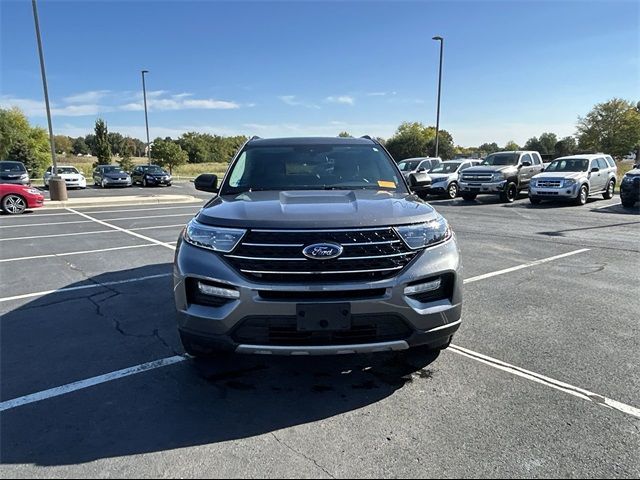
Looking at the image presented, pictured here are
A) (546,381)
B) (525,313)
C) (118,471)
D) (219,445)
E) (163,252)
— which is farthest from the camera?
(163,252)

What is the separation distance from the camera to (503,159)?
19.7 m

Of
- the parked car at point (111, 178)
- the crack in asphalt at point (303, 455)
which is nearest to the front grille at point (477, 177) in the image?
the crack in asphalt at point (303, 455)

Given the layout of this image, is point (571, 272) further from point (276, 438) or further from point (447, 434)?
point (276, 438)

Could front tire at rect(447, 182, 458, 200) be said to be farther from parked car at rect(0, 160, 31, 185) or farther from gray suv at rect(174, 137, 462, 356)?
parked car at rect(0, 160, 31, 185)

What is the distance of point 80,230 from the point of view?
11.1 m

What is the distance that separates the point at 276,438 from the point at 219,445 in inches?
12.8

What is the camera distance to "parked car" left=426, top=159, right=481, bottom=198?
2028cm

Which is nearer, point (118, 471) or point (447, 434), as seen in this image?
point (118, 471)

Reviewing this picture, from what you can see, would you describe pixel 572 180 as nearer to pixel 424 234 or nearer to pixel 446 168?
pixel 446 168

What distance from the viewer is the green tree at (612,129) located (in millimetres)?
49562

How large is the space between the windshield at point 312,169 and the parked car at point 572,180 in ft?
48.1

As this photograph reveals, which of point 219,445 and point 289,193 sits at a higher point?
point 289,193

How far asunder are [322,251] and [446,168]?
2020 cm

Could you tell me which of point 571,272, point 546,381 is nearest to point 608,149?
point 571,272
